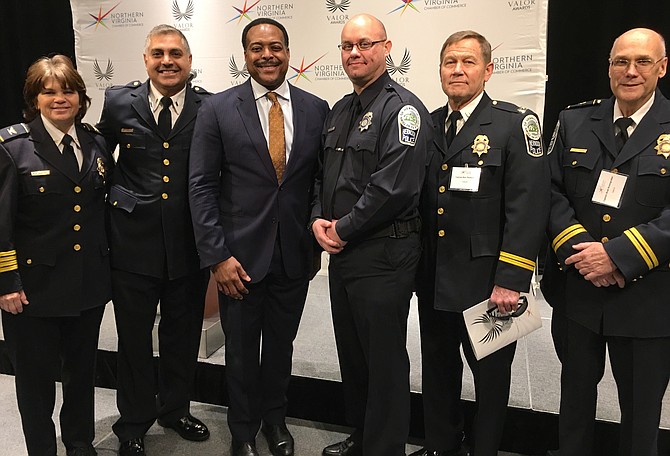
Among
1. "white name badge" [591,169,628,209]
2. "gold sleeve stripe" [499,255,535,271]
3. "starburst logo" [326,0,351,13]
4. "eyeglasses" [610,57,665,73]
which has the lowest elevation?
"gold sleeve stripe" [499,255,535,271]

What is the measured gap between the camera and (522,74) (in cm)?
420

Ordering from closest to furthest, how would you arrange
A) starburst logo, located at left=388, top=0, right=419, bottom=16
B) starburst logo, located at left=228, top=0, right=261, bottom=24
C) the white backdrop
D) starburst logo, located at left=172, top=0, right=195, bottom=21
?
the white backdrop < starburst logo, located at left=388, top=0, right=419, bottom=16 < starburst logo, located at left=228, top=0, right=261, bottom=24 < starburst logo, located at left=172, top=0, right=195, bottom=21

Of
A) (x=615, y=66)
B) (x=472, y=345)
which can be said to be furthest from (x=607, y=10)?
(x=472, y=345)

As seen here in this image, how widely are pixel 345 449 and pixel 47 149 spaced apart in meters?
1.68

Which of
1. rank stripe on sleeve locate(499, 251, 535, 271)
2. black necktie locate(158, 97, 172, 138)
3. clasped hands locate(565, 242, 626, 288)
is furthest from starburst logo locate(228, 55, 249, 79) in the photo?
clasped hands locate(565, 242, 626, 288)

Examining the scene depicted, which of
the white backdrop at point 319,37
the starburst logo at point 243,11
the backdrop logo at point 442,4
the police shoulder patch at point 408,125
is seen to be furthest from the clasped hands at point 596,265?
the starburst logo at point 243,11

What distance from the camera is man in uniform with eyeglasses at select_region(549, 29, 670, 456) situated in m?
1.92

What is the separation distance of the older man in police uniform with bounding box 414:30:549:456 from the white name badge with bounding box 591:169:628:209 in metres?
0.17

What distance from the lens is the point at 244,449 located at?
8.05ft

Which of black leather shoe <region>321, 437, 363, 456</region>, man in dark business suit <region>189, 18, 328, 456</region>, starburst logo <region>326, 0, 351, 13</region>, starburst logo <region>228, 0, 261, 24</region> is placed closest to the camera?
man in dark business suit <region>189, 18, 328, 456</region>

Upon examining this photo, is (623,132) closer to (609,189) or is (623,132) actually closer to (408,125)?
(609,189)

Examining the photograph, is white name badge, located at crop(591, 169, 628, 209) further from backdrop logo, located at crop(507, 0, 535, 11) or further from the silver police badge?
backdrop logo, located at crop(507, 0, 535, 11)

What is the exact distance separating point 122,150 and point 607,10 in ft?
11.5

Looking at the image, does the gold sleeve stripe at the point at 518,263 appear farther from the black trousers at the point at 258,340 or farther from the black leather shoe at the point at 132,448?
the black leather shoe at the point at 132,448
